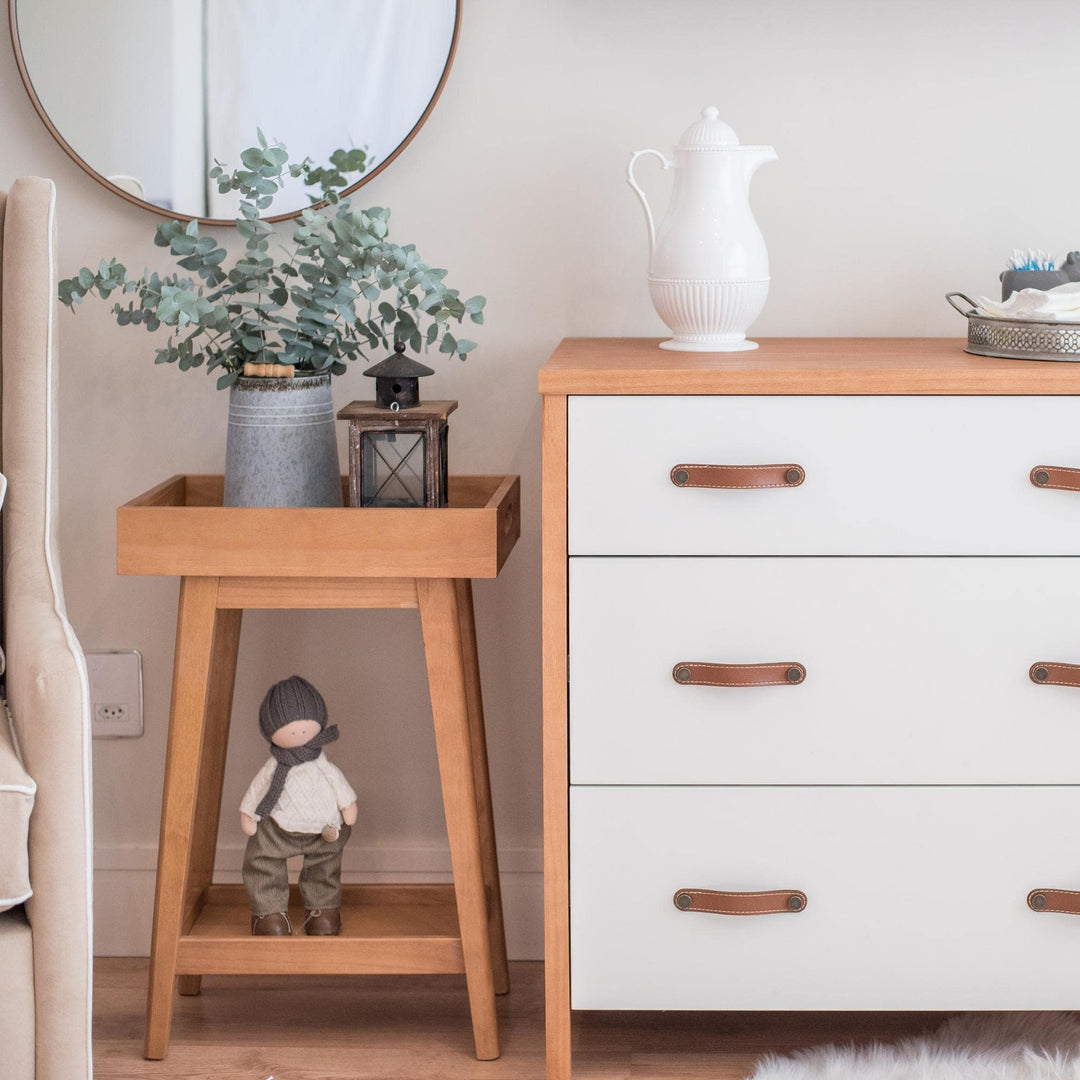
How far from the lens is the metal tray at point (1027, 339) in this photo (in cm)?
133

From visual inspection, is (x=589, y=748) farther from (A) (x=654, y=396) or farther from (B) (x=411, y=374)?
(B) (x=411, y=374)

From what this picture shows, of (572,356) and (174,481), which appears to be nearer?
(572,356)

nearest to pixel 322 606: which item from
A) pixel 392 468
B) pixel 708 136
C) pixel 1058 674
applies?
pixel 392 468

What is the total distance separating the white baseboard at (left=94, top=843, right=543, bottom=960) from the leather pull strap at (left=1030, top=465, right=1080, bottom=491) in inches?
36.0

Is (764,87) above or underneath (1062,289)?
above

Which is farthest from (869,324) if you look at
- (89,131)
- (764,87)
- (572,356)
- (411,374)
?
(89,131)

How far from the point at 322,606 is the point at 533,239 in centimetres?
63

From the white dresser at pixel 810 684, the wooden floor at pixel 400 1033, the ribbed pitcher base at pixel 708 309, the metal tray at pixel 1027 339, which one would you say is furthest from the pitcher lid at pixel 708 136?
the wooden floor at pixel 400 1033

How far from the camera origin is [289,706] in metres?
1.52

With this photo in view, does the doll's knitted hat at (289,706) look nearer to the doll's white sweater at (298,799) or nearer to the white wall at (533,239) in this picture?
the doll's white sweater at (298,799)

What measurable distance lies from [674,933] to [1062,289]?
839 mm

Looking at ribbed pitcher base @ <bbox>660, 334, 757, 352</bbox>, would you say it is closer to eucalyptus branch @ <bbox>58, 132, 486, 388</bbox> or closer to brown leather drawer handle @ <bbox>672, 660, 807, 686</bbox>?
eucalyptus branch @ <bbox>58, 132, 486, 388</bbox>

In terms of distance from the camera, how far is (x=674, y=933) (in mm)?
1356

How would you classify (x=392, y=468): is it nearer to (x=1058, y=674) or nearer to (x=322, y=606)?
(x=322, y=606)
